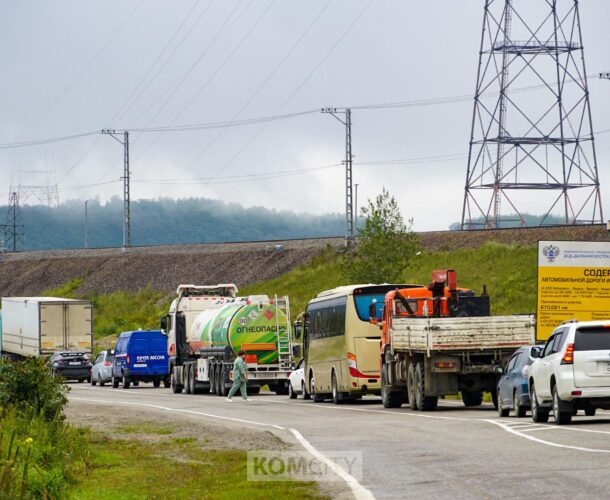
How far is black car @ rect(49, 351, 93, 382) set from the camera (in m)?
66.1

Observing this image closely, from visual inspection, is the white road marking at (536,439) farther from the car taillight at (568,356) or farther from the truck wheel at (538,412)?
the car taillight at (568,356)

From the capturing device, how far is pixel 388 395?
34.4 m

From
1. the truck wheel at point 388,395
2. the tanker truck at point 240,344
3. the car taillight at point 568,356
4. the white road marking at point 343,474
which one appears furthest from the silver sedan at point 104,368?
the white road marking at point 343,474

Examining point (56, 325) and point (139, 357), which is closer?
point (139, 357)

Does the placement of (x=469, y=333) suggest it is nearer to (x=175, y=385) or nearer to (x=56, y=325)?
(x=175, y=385)

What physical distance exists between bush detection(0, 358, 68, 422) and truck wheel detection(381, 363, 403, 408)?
34.8 feet

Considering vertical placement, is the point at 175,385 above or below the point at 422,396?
above

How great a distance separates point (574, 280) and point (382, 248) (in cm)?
2196

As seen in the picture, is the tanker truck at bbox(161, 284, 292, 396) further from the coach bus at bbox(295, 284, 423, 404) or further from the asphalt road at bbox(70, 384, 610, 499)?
the asphalt road at bbox(70, 384, 610, 499)

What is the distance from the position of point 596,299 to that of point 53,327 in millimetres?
32066

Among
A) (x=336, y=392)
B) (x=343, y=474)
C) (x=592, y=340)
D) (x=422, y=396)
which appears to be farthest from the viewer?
(x=336, y=392)

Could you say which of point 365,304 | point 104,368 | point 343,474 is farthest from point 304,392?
point 343,474

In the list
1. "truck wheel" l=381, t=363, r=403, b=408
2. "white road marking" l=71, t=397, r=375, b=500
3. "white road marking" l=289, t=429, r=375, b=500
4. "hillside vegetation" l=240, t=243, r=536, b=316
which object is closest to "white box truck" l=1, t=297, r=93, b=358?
"hillside vegetation" l=240, t=243, r=536, b=316

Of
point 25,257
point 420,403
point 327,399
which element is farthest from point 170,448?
point 25,257
